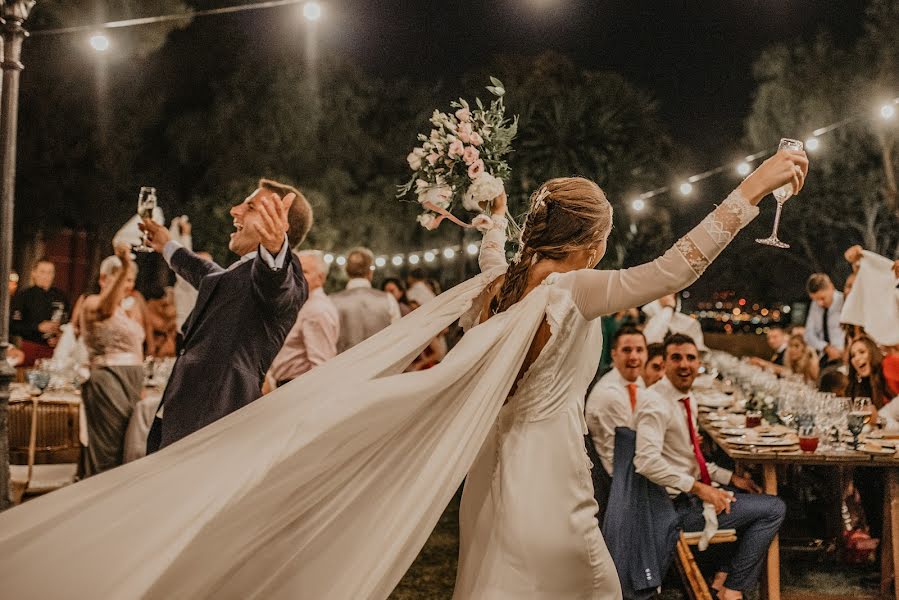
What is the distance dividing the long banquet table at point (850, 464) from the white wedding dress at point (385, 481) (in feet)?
7.72

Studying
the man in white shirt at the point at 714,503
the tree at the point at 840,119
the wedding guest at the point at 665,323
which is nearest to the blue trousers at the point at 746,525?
the man in white shirt at the point at 714,503

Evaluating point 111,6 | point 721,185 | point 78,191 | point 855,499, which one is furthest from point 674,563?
point 721,185

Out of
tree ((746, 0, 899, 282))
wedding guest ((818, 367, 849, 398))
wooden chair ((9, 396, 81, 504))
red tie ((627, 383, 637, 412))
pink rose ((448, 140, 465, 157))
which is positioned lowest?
wooden chair ((9, 396, 81, 504))

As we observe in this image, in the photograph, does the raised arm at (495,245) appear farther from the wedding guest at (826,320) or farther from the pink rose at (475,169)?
the wedding guest at (826,320)

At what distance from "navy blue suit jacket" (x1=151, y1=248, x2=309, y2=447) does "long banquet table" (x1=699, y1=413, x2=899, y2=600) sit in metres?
2.47

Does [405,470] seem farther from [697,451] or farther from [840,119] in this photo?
[840,119]

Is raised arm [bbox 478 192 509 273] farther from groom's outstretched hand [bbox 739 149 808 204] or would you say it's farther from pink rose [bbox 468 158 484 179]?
groom's outstretched hand [bbox 739 149 808 204]

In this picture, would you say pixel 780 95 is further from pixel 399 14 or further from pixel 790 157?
pixel 790 157

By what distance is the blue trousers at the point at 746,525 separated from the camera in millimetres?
4297

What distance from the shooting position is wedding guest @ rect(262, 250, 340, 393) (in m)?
5.77

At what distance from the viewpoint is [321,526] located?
2285 millimetres

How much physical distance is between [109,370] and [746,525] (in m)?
4.28

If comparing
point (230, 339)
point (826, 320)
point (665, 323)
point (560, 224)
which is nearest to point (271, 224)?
point (230, 339)

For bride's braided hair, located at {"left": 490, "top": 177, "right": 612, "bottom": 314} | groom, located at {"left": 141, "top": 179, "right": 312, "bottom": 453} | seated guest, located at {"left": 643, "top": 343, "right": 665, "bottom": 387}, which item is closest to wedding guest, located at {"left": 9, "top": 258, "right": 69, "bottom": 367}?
seated guest, located at {"left": 643, "top": 343, "right": 665, "bottom": 387}
